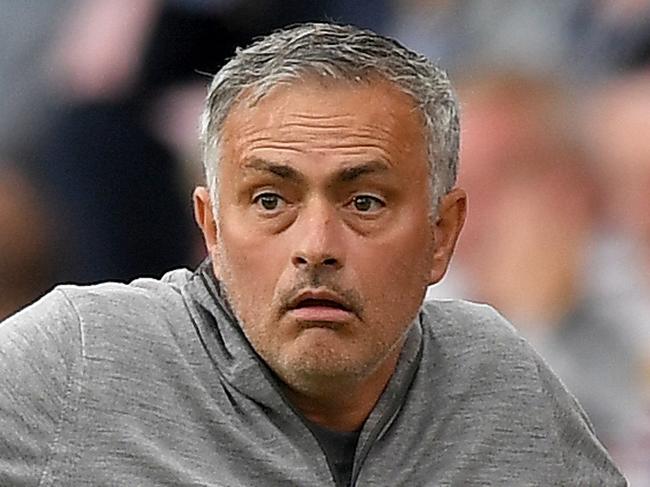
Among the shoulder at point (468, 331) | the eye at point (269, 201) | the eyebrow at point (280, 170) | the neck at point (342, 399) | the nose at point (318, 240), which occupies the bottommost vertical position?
the neck at point (342, 399)

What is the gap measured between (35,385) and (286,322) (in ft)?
0.68

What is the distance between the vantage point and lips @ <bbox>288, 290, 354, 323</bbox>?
126 cm

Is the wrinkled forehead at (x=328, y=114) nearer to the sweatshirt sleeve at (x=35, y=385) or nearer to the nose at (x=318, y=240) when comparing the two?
the nose at (x=318, y=240)

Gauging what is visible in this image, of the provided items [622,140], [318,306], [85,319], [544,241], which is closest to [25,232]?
[544,241]

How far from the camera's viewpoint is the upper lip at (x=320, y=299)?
125 centimetres

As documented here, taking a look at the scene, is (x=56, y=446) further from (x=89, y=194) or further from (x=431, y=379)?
(x=89, y=194)

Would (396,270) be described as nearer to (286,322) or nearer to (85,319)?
(286,322)

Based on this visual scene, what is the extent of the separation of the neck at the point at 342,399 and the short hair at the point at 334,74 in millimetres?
168

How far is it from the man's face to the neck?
0.07 feet

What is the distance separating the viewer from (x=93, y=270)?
2295 millimetres

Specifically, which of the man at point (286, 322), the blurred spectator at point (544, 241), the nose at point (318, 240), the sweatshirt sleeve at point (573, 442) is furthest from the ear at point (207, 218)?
the blurred spectator at point (544, 241)

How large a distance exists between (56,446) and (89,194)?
1096mm

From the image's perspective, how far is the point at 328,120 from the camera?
4.21ft

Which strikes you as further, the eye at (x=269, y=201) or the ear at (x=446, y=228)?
the ear at (x=446, y=228)
